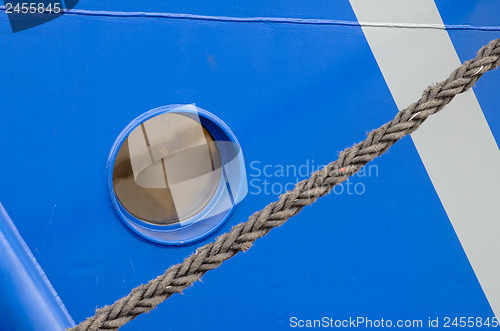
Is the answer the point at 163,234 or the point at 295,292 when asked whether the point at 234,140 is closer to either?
the point at 163,234

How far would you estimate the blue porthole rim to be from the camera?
1.61 m

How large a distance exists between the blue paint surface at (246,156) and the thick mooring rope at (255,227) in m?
0.70

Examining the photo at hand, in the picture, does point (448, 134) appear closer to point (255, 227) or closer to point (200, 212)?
point (200, 212)

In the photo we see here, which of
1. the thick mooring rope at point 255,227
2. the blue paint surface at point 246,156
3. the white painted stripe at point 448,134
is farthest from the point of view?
the white painted stripe at point 448,134

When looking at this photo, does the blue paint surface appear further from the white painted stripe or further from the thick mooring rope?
the thick mooring rope

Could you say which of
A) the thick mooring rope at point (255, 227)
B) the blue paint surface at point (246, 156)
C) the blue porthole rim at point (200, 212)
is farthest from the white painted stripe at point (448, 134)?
the thick mooring rope at point (255, 227)

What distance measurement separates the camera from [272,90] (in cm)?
170

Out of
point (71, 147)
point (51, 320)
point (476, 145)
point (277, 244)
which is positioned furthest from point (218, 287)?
point (476, 145)

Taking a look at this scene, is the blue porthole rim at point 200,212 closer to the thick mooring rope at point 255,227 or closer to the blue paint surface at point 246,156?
the blue paint surface at point 246,156

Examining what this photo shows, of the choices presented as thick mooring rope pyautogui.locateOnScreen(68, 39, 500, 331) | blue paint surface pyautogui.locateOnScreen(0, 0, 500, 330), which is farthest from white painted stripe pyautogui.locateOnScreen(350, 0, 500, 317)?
thick mooring rope pyautogui.locateOnScreen(68, 39, 500, 331)

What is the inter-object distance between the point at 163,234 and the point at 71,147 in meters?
0.40

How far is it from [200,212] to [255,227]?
2.78 ft

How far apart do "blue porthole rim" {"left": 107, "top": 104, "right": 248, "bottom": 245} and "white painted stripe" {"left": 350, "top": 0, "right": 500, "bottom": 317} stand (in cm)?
55

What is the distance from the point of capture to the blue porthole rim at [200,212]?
1614 millimetres
